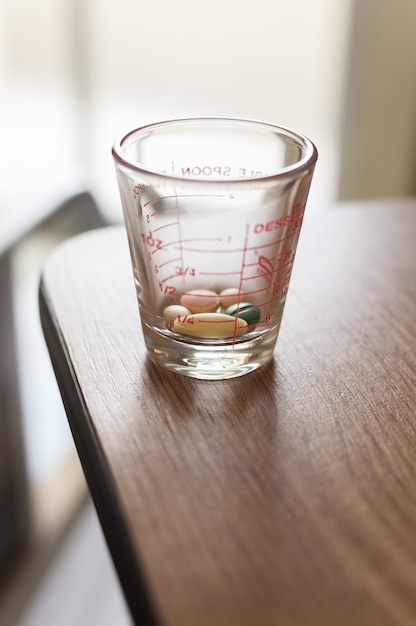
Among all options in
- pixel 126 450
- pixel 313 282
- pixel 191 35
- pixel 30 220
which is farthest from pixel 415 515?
pixel 191 35

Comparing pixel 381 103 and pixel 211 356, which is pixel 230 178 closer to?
pixel 211 356

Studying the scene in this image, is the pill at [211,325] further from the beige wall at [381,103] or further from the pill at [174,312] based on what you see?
the beige wall at [381,103]

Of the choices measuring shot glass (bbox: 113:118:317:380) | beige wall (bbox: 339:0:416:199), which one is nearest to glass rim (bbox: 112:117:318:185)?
measuring shot glass (bbox: 113:118:317:380)

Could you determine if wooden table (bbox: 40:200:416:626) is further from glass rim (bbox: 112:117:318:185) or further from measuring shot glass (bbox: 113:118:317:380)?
glass rim (bbox: 112:117:318:185)

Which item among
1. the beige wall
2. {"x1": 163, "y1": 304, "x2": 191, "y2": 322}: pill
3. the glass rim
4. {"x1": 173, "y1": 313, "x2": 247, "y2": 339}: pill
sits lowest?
the beige wall

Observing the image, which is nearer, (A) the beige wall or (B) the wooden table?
(B) the wooden table

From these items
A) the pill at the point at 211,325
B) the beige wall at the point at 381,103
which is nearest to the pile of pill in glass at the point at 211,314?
the pill at the point at 211,325

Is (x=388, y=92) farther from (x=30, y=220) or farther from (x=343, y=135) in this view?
(x=30, y=220)
